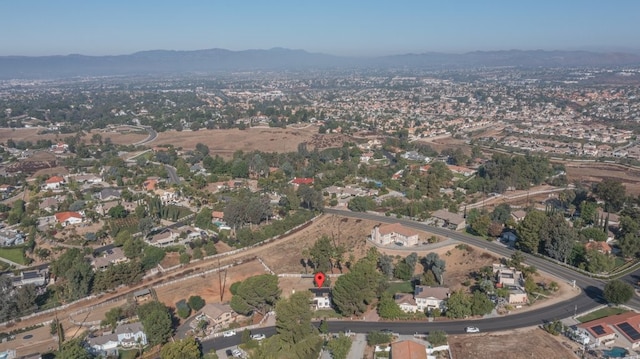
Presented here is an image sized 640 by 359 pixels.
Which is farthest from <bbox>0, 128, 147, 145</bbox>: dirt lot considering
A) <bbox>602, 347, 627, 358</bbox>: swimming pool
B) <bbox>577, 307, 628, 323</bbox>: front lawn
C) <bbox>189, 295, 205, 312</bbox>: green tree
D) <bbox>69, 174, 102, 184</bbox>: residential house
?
<bbox>602, 347, 627, 358</bbox>: swimming pool

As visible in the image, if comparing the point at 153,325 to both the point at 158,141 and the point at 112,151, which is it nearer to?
the point at 112,151

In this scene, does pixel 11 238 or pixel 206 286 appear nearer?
pixel 206 286

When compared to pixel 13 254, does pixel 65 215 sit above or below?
above

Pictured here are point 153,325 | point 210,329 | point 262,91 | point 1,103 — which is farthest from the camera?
point 262,91

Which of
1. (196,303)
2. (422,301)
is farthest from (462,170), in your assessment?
(196,303)

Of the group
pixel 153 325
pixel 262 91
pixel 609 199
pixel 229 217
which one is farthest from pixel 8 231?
pixel 262 91

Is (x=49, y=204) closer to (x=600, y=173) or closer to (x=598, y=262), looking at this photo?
(x=598, y=262)

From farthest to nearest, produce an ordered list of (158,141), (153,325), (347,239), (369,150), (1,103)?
(1,103) < (158,141) < (369,150) < (347,239) < (153,325)

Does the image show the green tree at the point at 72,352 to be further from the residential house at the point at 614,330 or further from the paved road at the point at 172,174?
the paved road at the point at 172,174
